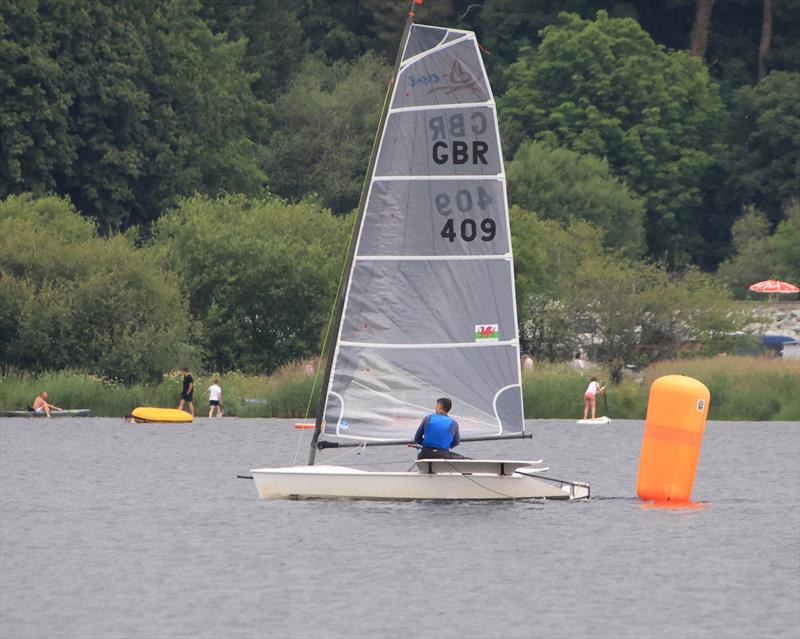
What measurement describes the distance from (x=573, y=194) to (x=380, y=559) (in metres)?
60.9

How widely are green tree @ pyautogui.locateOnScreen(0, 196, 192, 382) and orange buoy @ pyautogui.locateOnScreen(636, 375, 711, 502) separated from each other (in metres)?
28.6

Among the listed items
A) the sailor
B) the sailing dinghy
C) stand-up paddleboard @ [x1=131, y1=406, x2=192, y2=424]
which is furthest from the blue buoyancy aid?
stand-up paddleboard @ [x1=131, y1=406, x2=192, y2=424]

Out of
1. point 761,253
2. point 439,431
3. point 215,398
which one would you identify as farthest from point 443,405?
point 761,253

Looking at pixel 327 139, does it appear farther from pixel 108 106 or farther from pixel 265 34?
pixel 108 106

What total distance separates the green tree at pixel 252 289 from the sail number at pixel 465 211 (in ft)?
110

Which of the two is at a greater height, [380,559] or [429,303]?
[429,303]

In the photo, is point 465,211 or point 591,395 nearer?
point 465,211

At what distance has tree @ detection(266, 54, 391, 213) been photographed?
9744 centimetres

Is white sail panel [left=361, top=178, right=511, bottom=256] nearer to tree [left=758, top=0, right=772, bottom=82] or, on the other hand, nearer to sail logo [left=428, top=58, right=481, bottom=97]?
sail logo [left=428, top=58, right=481, bottom=97]

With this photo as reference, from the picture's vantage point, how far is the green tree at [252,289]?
64.4m

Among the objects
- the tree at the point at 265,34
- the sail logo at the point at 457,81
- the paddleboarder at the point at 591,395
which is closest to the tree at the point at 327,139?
the tree at the point at 265,34

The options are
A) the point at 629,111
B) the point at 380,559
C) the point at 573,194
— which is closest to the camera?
the point at 380,559

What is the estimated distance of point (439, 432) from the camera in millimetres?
30016

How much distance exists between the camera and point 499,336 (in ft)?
101
